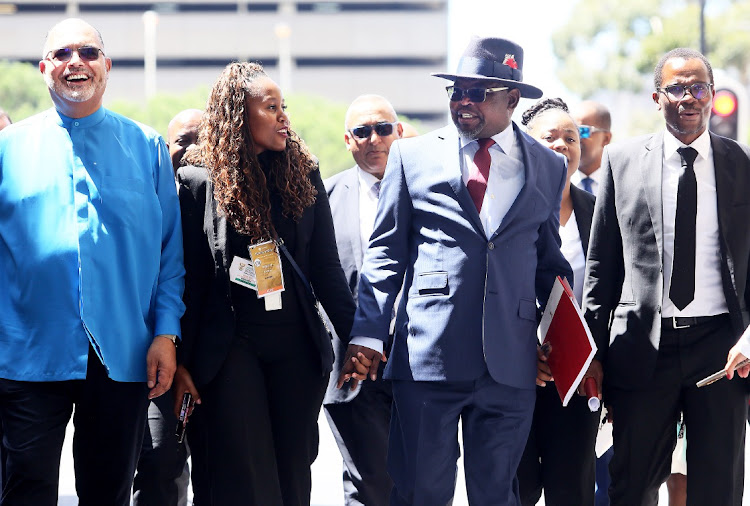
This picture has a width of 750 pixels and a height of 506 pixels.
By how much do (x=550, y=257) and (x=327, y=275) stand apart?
1071 mm

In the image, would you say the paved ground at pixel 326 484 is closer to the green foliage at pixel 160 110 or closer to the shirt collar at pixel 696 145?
the shirt collar at pixel 696 145

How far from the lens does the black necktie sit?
5.46 metres

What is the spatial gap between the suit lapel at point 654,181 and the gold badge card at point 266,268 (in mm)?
1775

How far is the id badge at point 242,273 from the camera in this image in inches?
211

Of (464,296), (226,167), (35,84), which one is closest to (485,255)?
(464,296)

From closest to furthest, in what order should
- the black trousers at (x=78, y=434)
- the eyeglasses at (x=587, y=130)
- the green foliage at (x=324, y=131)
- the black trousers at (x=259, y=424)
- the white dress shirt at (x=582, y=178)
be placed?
the black trousers at (x=78, y=434) → the black trousers at (x=259, y=424) → the white dress shirt at (x=582, y=178) → the eyeglasses at (x=587, y=130) → the green foliage at (x=324, y=131)

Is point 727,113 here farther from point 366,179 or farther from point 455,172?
point 455,172

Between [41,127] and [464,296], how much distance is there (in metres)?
1.99

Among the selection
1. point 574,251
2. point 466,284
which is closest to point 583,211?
point 574,251

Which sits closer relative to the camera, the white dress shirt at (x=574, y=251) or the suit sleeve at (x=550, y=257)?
the suit sleeve at (x=550, y=257)

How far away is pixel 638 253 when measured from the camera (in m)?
5.63

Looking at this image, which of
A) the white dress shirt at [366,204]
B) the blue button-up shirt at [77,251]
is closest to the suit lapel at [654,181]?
the white dress shirt at [366,204]

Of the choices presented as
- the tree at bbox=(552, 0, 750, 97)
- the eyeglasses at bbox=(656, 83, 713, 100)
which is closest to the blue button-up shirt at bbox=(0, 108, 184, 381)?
the eyeglasses at bbox=(656, 83, 713, 100)

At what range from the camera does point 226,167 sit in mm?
5500
